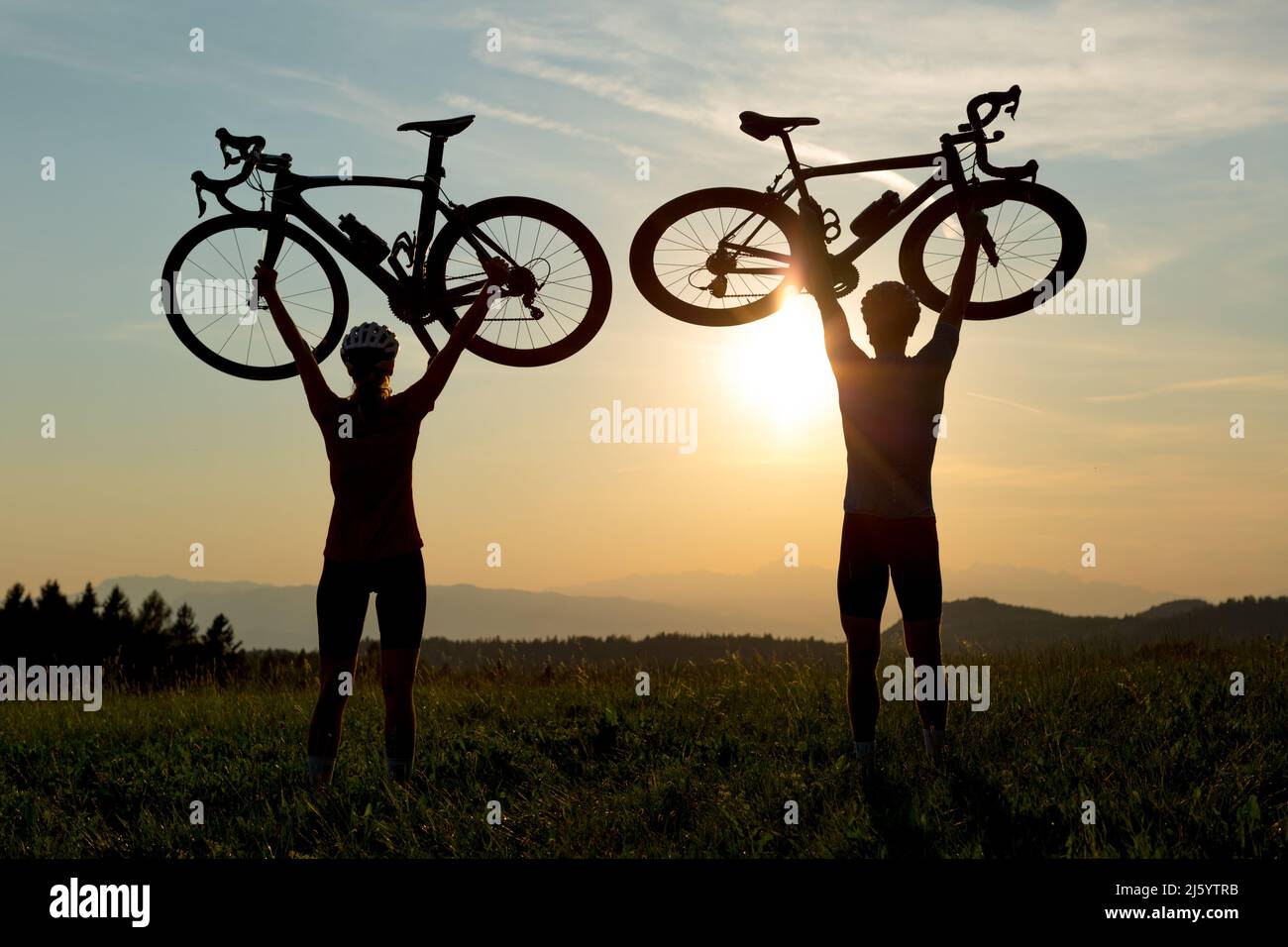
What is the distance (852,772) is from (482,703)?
460cm

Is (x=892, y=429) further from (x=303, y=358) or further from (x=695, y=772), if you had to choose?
(x=303, y=358)

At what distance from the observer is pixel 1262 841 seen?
6.07 m

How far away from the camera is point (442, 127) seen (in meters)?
8.90

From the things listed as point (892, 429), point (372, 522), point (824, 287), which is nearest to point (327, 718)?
point (372, 522)

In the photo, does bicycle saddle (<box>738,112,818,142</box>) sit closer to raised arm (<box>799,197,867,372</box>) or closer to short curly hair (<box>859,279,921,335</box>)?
raised arm (<box>799,197,867,372</box>)

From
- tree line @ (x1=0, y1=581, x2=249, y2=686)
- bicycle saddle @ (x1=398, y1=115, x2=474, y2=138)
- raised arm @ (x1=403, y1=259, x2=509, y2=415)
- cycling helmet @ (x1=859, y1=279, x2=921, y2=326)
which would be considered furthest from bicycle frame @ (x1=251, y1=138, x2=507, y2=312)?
tree line @ (x1=0, y1=581, x2=249, y2=686)

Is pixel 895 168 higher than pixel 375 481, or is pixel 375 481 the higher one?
pixel 895 168

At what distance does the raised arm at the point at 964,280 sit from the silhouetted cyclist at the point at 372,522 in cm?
335

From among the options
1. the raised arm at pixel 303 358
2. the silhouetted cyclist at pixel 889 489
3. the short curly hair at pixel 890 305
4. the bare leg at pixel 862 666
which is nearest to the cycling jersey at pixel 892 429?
the silhouetted cyclist at pixel 889 489

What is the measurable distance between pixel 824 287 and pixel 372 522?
344cm

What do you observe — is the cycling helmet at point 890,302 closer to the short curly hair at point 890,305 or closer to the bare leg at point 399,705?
the short curly hair at point 890,305

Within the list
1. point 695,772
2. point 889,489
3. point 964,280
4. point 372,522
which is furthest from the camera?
point 695,772

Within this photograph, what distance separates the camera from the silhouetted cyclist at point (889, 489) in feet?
23.5
